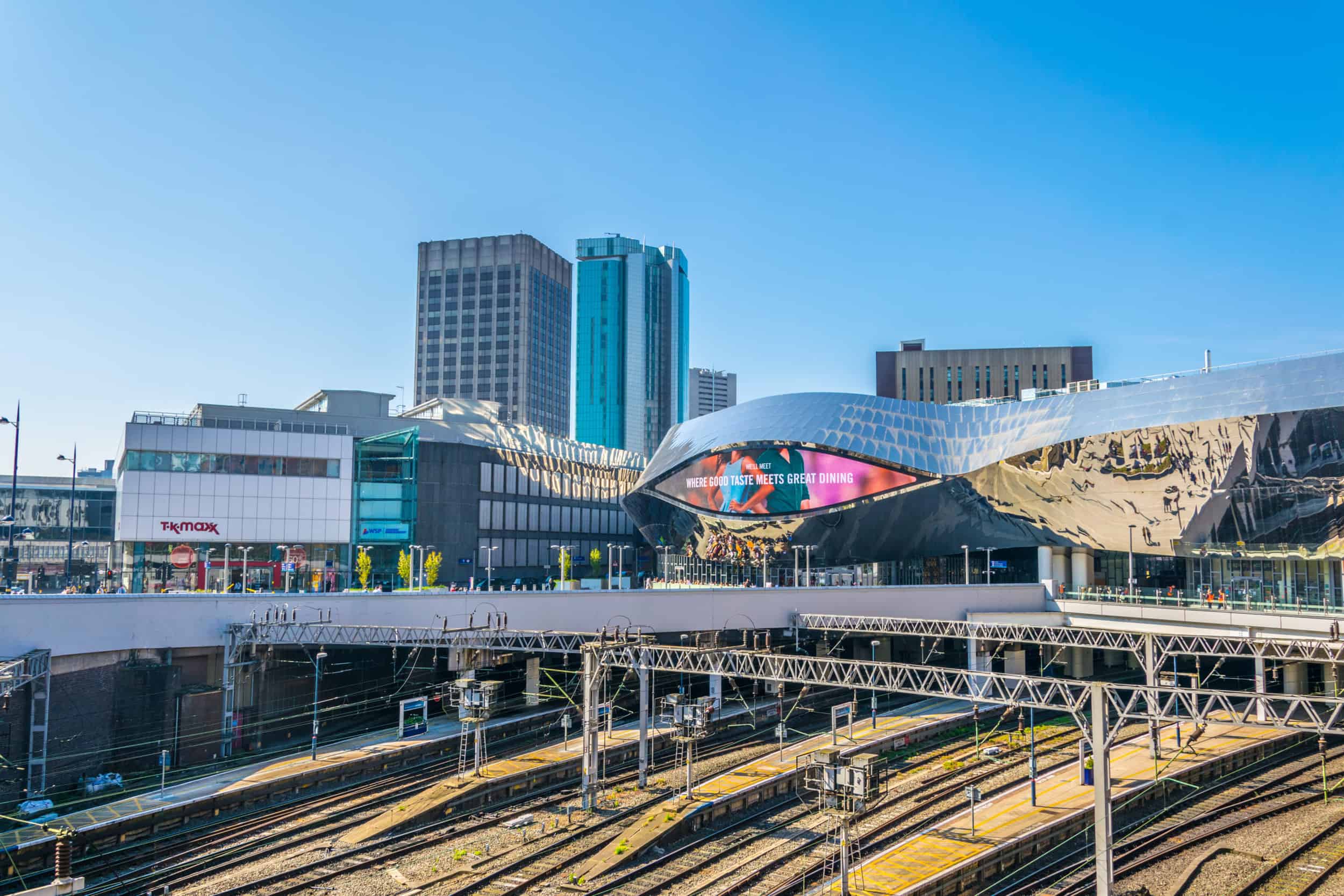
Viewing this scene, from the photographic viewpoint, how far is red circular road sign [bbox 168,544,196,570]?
7375 centimetres

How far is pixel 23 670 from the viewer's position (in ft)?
136

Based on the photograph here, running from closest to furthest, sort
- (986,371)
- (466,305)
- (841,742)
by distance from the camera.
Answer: (841,742)
(986,371)
(466,305)

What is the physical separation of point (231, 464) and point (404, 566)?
632 inches

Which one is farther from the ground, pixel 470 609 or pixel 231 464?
pixel 231 464

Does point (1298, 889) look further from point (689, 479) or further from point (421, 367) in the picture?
point (421, 367)

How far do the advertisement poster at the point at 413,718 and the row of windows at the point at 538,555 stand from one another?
27329 millimetres

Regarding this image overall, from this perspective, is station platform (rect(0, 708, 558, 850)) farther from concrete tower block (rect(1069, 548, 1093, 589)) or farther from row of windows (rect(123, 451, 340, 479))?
concrete tower block (rect(1069, 548, 1093, 589))

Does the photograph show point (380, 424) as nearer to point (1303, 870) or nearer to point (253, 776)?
point (253, 776)

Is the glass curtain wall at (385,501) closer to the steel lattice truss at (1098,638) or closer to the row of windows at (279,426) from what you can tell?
the row of windows at (279,426)

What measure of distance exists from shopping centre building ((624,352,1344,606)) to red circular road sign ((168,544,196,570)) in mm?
41747

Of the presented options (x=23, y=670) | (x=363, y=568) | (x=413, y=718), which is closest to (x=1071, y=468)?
(x=413, y=718)

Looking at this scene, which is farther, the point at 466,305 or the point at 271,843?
the point at 466,305

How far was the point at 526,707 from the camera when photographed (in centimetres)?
6059

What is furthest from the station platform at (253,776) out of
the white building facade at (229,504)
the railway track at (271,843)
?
the white building facade at (229,504)
